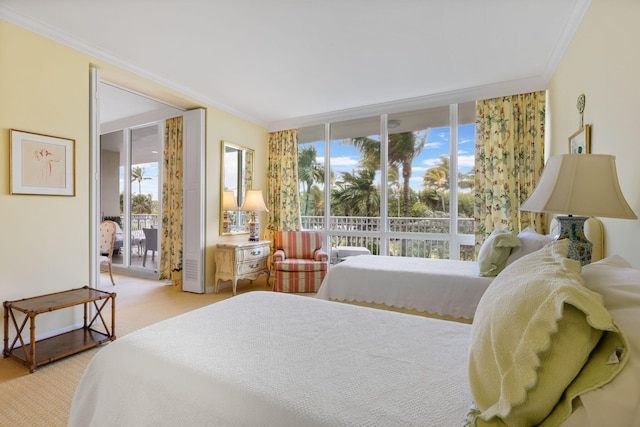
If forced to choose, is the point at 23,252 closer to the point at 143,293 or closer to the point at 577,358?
the point at 143,293

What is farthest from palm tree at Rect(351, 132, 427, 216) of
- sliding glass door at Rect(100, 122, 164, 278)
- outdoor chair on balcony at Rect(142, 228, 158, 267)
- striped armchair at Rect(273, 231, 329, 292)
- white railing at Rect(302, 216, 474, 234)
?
outdoor chair on balcony at Rect(142, 228, 158, 267)

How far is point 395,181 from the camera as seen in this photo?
4.77 metres

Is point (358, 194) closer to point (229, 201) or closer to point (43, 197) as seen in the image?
point (229, 201)

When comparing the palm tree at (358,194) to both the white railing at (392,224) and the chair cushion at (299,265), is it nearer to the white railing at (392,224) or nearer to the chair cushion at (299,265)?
the white railing at (392,224)

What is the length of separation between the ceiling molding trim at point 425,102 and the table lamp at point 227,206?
1.54m

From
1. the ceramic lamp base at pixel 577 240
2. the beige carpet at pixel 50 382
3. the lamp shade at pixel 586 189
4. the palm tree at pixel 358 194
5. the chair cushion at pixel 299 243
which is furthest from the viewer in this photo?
the palm tree at pixel 358 194

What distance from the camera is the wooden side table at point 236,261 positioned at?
4207mm

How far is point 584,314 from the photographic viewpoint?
2.24 feet

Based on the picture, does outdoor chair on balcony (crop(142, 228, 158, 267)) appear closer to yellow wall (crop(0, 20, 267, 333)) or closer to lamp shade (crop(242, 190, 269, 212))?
lamp shade (crop(242, 190, 269, 212))

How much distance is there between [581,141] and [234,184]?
13.9 feet

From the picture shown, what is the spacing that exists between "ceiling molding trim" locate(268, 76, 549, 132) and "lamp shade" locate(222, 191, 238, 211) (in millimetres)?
1522

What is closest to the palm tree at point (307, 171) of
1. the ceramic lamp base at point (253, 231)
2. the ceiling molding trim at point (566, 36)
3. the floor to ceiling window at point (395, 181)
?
the floor to ceiling window at point (395, 181)

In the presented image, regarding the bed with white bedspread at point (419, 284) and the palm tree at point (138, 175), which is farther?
the palm tree at point (138, 175)

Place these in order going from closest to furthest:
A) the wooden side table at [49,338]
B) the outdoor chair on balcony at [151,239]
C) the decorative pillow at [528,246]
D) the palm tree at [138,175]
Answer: the wooden side table at [49,338] < the decorative pillow at [528,246] < the outdoor chair on balcony at [151,239] < the palm tree at [138,175]
